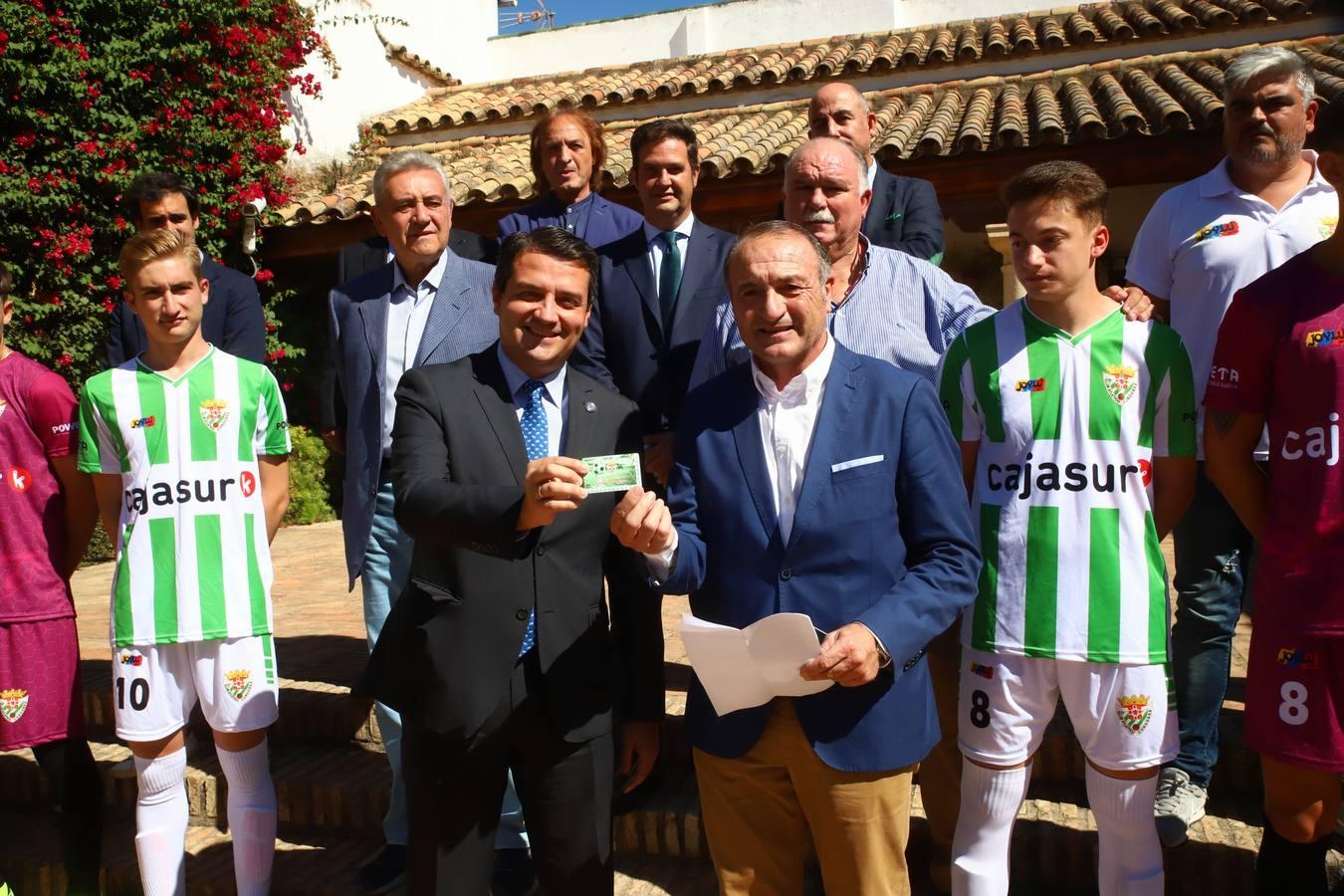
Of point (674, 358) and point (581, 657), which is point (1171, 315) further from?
point (581, 657)

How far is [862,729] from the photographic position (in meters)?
2.28

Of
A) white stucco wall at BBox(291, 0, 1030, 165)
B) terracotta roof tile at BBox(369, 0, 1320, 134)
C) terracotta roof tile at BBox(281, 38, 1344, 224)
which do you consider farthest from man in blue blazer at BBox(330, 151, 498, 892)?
white stucco wall at BBox(291, 0, 1030, 165)

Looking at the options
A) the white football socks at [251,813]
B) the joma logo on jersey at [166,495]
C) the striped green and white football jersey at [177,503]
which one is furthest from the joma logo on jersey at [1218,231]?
the white football socks at [251,813]

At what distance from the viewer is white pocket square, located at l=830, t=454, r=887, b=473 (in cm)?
232

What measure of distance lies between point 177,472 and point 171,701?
2.25 ft

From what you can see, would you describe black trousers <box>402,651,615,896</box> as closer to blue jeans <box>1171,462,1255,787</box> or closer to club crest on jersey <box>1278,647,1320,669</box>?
club crest on jersey <box>1278,647,1320,669</box>

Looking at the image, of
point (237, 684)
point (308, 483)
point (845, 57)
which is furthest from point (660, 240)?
point (845, 57)

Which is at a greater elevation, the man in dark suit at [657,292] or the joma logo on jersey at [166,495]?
the man in dark suit at [657,292]

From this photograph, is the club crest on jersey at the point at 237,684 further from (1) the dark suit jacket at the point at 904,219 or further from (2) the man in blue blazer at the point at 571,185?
(1) the dark suit jacket at the point at 904,219

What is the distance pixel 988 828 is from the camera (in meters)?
2.62

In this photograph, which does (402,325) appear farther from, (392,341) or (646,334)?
(646,334)

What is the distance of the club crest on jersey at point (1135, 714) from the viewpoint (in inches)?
99.1

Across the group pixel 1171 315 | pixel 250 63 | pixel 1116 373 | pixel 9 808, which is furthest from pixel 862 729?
pixel 250 63

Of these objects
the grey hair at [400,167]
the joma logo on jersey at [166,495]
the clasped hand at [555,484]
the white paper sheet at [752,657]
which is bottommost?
the white paper sheet at [752,657]
